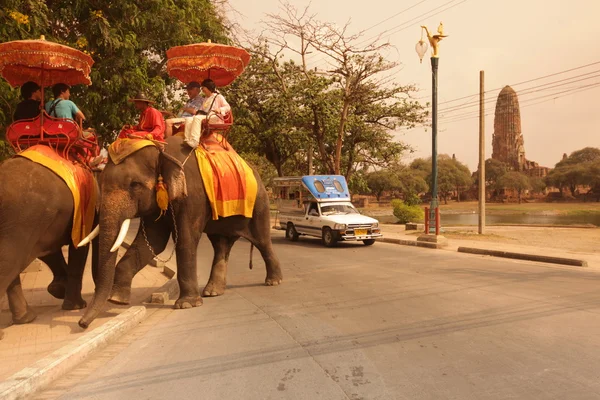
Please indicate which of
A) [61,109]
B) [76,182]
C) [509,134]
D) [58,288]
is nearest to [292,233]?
[58,288]

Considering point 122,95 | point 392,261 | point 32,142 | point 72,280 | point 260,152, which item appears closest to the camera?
point 32,142

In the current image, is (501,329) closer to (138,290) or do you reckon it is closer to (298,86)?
(138,290)

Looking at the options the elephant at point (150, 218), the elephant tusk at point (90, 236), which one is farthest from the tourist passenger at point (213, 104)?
the elephant tusk at point (90, 236)

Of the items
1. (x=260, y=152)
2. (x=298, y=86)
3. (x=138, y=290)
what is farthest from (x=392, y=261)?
(x=260, y=152)

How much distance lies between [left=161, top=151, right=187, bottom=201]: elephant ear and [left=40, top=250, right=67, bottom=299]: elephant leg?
6.13 feet

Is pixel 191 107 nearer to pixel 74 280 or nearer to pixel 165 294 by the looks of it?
pixel 165 294

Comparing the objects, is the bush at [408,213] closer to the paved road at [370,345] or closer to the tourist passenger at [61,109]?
the paved road at [370,345]

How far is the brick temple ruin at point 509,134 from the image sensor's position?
352 feet

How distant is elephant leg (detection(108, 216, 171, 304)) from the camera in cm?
712

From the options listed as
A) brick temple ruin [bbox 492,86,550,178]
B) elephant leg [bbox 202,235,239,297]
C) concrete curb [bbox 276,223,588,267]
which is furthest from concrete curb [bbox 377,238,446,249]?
brick temple ruin [bbox 492,86,550,178]

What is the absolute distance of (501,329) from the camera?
621 centimetres

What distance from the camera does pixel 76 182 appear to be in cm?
645

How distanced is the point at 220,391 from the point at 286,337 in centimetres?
178

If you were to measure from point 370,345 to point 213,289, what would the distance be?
3948 mm
